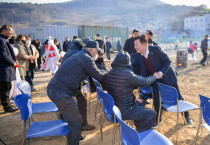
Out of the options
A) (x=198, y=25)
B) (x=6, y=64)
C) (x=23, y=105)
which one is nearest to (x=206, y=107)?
(x=23, y=105)

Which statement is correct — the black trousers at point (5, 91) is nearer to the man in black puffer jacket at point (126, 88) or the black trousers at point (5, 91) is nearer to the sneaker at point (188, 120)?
the man in black puffer jacket at point (126, 88)

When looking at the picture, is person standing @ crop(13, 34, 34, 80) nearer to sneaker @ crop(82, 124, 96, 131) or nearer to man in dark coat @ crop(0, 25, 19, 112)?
man in dark coat @ crop(0, 25, 19, 112)

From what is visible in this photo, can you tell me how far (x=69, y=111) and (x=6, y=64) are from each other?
2.71 metres

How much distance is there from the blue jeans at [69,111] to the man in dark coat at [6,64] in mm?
2333

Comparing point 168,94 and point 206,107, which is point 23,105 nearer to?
point 168,94

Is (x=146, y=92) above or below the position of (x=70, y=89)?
below

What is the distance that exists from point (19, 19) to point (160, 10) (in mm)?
129115

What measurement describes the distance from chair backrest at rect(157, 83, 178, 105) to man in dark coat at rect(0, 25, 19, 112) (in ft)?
11.7

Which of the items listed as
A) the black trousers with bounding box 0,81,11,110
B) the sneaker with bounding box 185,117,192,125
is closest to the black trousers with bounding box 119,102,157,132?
the sneaker with bounding box 185,117,192,125

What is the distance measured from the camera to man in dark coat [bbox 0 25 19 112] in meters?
3.95

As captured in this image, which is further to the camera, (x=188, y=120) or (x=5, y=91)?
(x=5, y=91)

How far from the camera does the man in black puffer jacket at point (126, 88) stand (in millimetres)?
2479

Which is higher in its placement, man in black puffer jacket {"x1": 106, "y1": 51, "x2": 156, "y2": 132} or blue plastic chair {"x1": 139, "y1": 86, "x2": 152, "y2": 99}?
man in black puffer jacket {"x1": 106, "y1": 51, "x2": 156, "y2": 132}

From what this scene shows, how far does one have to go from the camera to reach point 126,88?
8.34 ft
